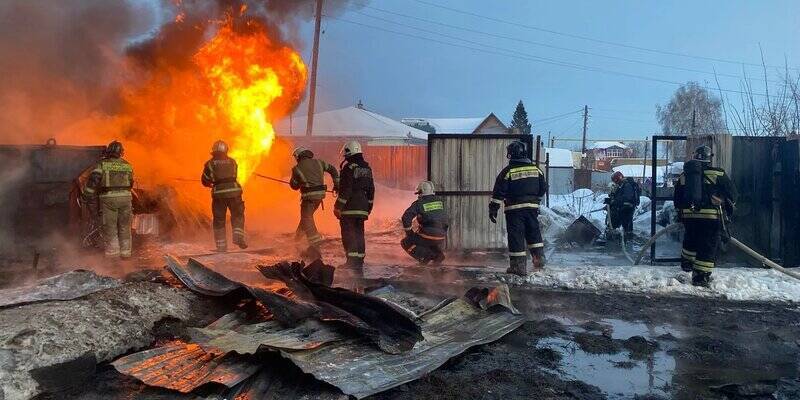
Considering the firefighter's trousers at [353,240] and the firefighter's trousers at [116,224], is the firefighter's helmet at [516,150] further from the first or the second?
the firefighter's trousers at [116,224]

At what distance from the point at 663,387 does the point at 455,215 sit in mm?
5910

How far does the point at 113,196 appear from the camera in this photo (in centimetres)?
817

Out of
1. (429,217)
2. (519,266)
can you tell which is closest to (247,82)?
(429,217)

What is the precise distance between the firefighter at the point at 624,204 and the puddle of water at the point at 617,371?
8013mm

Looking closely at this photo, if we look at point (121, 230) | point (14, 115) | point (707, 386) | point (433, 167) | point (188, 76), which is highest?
point (188, 76)

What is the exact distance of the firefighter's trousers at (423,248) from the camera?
8422mm

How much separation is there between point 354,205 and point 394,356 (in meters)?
4.28

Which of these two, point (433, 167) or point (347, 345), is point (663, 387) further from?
point (433, 167)

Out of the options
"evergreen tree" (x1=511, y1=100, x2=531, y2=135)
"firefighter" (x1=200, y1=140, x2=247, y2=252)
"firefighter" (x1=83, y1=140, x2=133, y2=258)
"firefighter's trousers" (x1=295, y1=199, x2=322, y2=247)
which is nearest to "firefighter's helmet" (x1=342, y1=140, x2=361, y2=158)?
"firefighter's trousers" (x1=295, y1=199, x2=322, y2=247)

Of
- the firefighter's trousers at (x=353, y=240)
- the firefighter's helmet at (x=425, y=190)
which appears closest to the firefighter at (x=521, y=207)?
Result: the firefighter's helmet at (x=425, y=190)

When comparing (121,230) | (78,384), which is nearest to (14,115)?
(121,230)

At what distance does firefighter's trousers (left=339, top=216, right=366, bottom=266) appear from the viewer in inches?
316

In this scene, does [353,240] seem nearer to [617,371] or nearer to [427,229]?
[427,229]

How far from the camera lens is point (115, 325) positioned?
434cm
